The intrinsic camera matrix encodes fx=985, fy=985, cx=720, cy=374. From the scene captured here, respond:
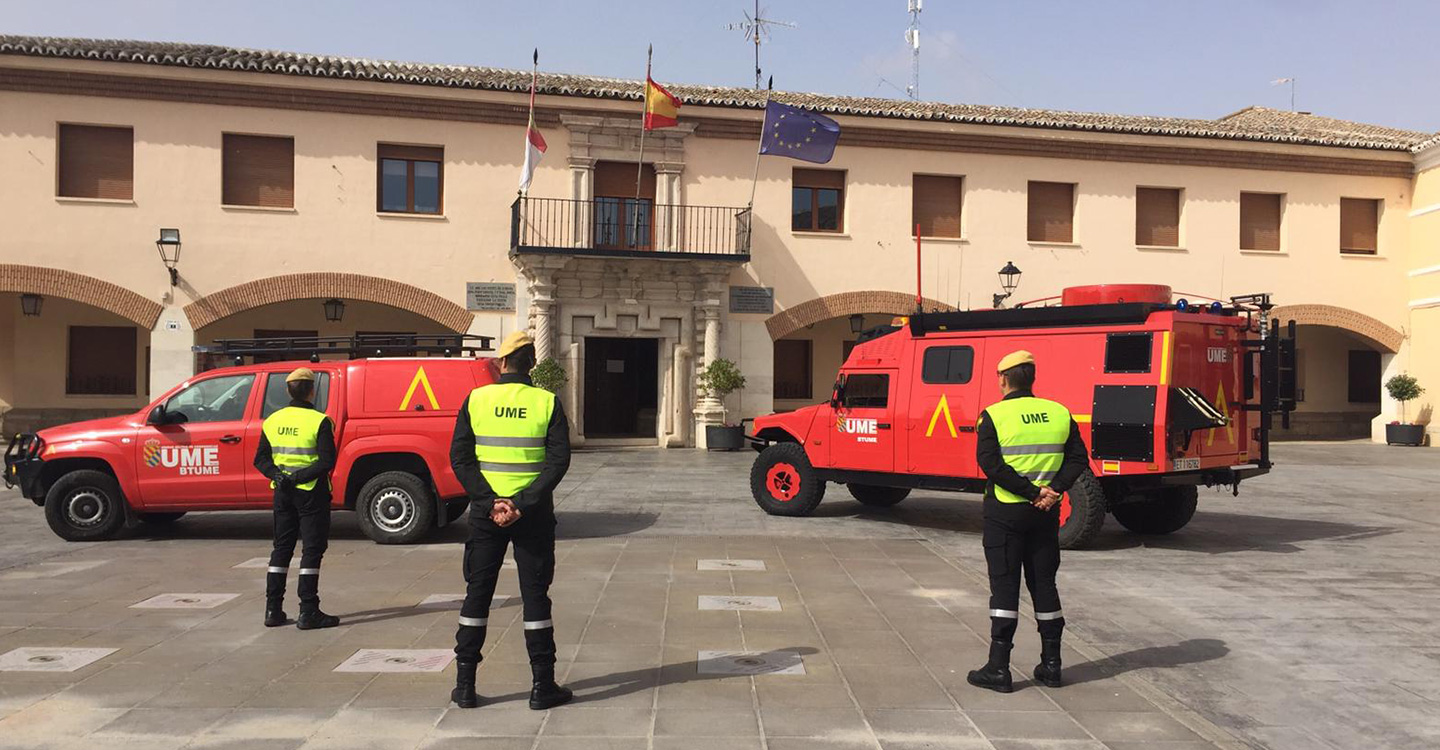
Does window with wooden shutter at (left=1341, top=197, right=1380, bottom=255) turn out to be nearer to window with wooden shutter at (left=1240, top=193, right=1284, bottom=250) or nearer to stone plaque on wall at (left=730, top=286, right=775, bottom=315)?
window with wooden shutter at (left=1240, top=193, right=1284, bottom=250)

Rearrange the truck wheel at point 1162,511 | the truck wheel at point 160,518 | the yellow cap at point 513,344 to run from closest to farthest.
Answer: the yellow cap at point 513,344 → the truck wheel at point 160,518 → the truck wheel at point 1162,511

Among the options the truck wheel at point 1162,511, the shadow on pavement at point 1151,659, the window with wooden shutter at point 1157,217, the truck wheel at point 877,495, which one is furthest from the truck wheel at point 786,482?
the window with wooden shutter at point 1157,217

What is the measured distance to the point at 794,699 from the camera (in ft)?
15.4

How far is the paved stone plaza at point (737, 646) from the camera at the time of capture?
4.29 metres

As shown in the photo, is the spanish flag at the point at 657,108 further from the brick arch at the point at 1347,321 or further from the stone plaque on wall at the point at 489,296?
the brick arch at the point at 1347,321

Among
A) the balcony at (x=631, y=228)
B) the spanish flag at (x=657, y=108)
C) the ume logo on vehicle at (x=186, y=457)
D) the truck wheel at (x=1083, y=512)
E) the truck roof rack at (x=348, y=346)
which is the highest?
the spanish flag at (x=657, y=108)

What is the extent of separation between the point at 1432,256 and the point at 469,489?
25.3m

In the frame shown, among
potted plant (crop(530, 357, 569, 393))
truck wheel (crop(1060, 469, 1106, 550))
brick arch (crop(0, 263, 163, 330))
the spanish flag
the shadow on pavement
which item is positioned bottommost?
the shadow on pavement

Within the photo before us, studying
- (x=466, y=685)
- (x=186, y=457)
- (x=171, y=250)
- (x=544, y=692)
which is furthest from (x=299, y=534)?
(x=171, y=250)

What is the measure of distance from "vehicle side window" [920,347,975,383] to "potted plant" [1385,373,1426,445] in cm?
1838

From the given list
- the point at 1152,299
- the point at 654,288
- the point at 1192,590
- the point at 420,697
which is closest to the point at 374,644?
the point at 420,697

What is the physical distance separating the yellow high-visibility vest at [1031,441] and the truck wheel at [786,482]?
6.25 metres

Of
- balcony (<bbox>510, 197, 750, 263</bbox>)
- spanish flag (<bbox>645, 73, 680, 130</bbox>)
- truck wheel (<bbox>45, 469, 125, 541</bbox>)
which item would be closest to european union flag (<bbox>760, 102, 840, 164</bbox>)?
spanish flag (<bbox>645, 73, 680, 130</bbox>)

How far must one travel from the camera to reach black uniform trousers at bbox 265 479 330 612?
606 cm
